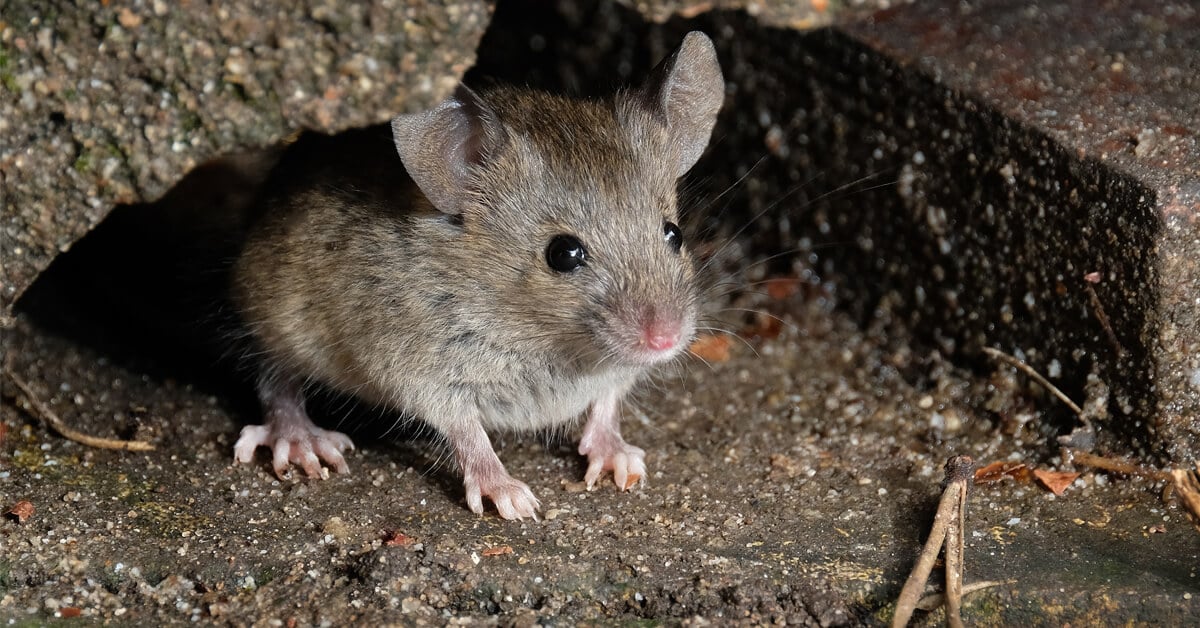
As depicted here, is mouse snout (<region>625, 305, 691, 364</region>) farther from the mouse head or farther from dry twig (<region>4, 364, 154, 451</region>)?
dry twig (<region>4, 364, 154, 451</region>)

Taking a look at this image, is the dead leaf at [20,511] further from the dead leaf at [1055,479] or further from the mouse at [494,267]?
the dead leaf at [1055,479]

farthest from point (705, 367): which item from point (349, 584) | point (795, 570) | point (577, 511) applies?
point (349, 584)

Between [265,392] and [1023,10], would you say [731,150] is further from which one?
[265,392]

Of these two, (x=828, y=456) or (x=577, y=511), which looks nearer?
(x=577, y=511)

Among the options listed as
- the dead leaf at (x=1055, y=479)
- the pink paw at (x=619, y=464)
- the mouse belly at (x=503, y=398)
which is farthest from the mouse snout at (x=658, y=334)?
the dead leaf at (x=1055, y=479)

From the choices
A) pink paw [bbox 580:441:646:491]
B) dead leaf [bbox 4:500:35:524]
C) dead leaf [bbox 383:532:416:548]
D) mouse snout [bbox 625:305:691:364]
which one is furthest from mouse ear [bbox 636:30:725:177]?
dead leaf [bbox 4:500:35:524]
